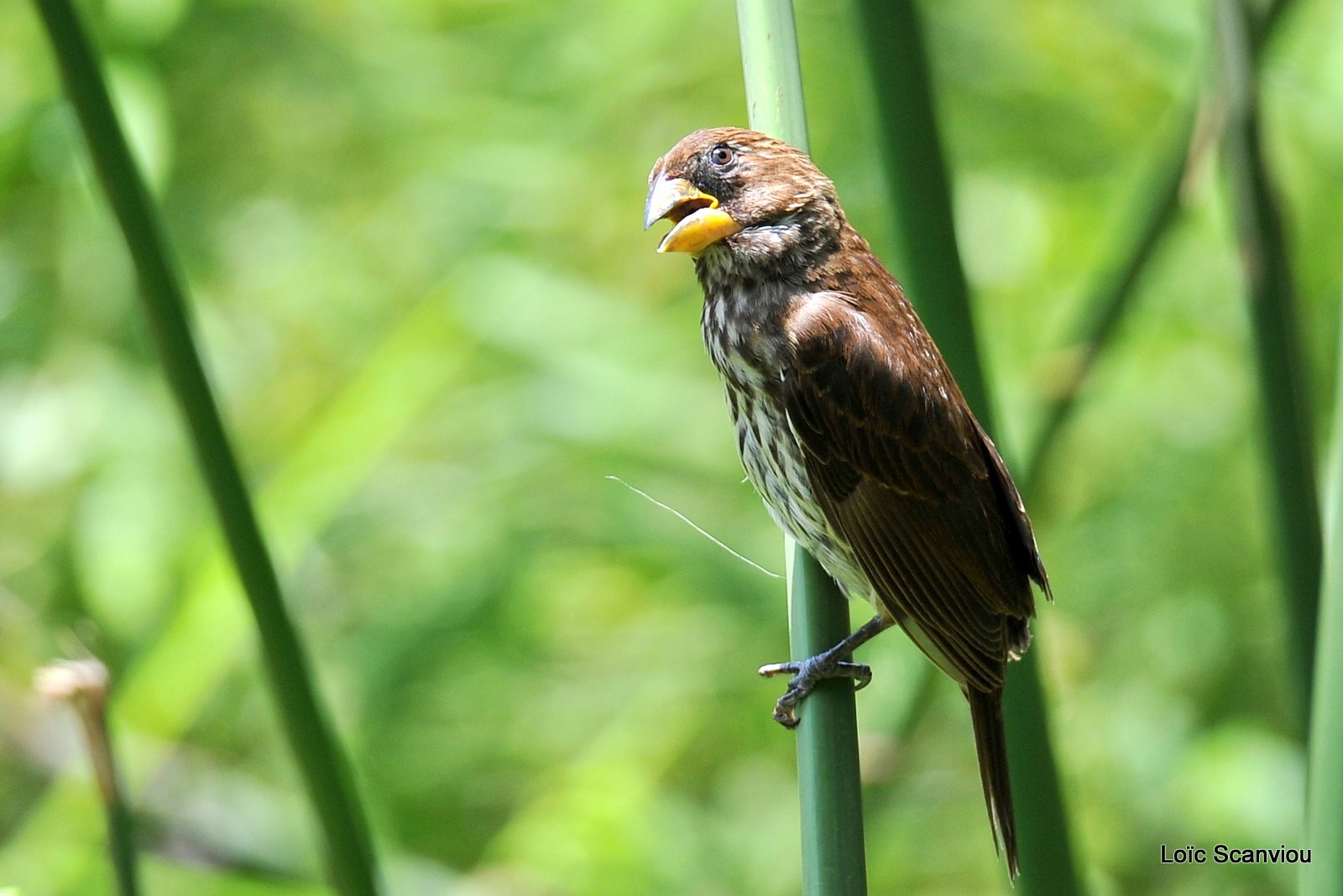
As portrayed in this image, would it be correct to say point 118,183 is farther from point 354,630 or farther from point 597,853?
point 354,630

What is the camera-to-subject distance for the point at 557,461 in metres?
2.95

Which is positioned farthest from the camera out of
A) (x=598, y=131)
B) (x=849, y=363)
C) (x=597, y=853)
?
(x=598, y=131)

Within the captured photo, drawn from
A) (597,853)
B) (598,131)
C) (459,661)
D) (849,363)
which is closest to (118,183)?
(849,363)

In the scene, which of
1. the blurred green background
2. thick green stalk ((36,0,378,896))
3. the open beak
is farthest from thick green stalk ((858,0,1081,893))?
the blurred green background

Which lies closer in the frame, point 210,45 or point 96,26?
point 96,26

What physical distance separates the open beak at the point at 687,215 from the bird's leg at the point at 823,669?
50 cm

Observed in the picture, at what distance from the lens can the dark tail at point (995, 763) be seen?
61.7 inches

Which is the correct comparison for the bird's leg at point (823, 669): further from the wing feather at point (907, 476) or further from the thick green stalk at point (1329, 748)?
the thick green stalk at point (1329, 748)

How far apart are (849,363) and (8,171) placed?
1.86 meters

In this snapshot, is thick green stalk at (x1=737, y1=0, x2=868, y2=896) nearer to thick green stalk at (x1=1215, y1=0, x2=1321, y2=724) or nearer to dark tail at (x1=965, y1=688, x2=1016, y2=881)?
dark tail at (x1=965, y1=688, x2=1016, y2=881)

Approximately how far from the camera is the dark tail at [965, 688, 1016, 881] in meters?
1.57

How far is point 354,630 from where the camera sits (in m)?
3.02

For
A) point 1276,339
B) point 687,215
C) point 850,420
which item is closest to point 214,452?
point 687,215

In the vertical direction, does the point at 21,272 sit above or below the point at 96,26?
below
